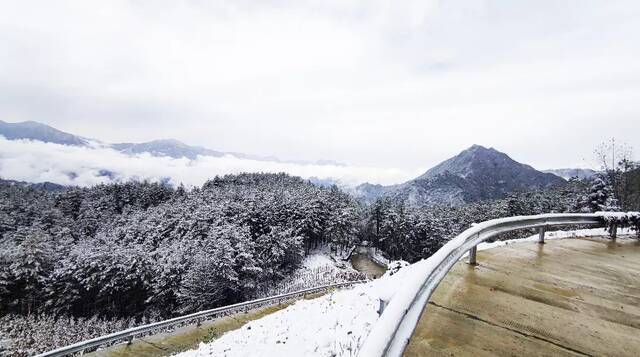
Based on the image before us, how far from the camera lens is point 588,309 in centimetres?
499

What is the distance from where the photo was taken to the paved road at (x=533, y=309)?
3.73 m

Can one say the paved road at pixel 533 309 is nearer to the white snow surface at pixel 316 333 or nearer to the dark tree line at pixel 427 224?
the white snow surface at pixel 316 333

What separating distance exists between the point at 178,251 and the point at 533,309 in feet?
198

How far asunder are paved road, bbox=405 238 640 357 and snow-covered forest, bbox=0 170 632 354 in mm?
35712

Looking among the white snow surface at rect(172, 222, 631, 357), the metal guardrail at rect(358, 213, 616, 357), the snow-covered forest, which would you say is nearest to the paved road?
the metal guardrail at rect(358, 213, 616, 357)

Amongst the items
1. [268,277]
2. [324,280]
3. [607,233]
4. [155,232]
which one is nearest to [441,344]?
[607,233]

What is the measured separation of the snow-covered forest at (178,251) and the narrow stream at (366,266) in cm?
476

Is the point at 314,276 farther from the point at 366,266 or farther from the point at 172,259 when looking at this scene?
the point at 172,259

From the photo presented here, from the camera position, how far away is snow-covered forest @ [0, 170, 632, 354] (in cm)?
4878

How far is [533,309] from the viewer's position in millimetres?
4797

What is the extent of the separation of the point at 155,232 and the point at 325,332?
84.5 m

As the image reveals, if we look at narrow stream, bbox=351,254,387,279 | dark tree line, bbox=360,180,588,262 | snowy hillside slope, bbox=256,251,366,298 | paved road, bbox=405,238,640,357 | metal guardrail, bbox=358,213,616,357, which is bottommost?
narrow stream, bbox=351,254,387,279

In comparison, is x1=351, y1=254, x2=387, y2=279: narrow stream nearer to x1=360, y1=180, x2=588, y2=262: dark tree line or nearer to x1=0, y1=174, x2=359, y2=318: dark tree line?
x1=0, y1=174, x2=359, y2=318: dark tree line

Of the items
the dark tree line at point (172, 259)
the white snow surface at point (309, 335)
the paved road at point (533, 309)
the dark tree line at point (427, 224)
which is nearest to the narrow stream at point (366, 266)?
the dark tree line at point (172, 259)
